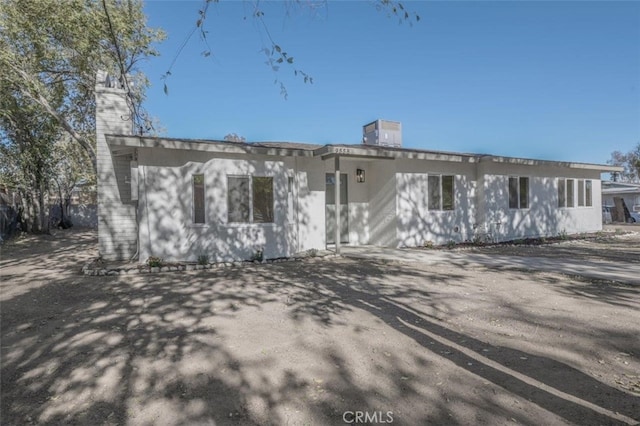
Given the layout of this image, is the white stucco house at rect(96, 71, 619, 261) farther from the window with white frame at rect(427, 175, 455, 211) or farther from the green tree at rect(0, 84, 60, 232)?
the green tree at rect(0, 84, 60, 232)

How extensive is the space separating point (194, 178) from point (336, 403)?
701cm

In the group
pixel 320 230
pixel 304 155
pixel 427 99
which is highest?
pixel 427 99

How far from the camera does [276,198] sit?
359 inches

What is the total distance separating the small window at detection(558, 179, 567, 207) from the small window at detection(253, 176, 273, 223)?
1208 cm

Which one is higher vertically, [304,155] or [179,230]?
[304,155]

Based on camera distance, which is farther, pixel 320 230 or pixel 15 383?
pixel 320 230

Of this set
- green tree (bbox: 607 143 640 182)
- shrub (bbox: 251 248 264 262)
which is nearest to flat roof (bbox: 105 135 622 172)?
shrub (bbox: 251 248 264 262)

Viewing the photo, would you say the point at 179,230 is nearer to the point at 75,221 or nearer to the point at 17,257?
the point at 17,257

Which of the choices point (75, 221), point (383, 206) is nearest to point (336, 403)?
point (383, 206)

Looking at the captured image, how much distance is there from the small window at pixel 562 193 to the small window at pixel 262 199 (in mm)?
12080

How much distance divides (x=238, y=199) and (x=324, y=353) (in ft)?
19.7

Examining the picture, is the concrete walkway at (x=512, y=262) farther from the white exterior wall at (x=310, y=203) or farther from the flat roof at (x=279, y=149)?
the flat roof at (x=279, y=149)

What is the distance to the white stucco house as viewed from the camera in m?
8.27

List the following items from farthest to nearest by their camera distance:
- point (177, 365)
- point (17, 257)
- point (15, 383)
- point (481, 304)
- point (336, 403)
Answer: point (17, 257)
point (481, 304)
point (177, 365)
point (15, 383)
point (336, 403)
